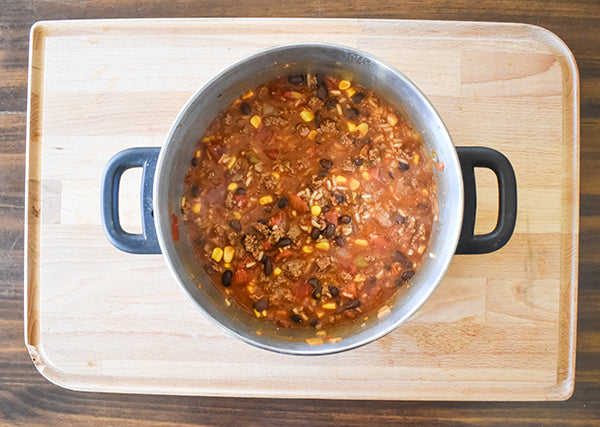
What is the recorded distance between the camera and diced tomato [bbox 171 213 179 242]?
5.56 ft

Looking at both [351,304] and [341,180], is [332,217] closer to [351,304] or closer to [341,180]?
[341,180]

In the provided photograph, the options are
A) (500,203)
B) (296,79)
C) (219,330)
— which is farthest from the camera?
(219,330)

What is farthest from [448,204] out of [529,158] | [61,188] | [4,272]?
[4,272]

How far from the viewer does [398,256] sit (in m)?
1.76

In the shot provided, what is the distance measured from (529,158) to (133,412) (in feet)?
5.97

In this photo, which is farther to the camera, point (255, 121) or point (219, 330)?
point (219, 330)

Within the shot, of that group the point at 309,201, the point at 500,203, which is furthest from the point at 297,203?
the point at 500,203

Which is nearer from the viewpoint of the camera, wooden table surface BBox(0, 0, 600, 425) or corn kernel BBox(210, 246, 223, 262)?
corn kernel BBox(210, 246, 223, 262)

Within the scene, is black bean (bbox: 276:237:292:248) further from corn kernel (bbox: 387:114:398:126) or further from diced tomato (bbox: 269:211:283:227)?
corn kernel (bbox: 387:114:398:126)

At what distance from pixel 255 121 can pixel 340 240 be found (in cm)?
49

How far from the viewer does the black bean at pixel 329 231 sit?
5.74 feet

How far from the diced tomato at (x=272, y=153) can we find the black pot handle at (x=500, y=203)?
585mm

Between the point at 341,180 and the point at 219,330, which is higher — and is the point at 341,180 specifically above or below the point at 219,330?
above

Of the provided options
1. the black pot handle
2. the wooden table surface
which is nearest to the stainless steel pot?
the black pot handle
